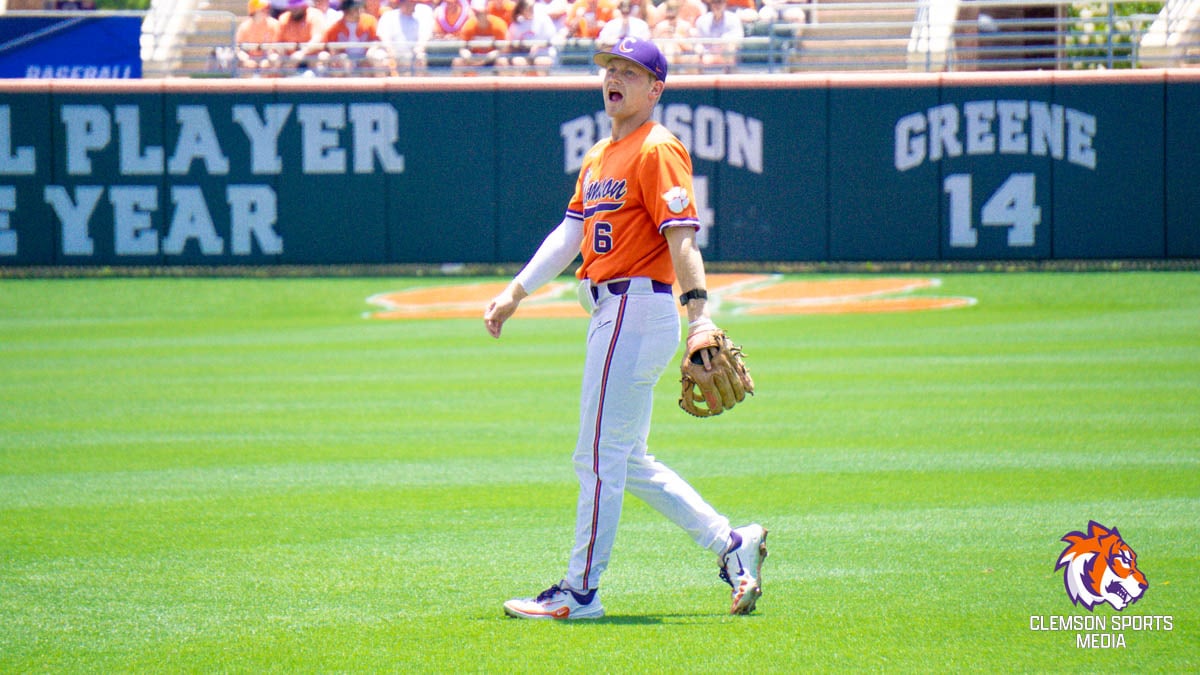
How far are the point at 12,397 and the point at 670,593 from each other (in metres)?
7.51

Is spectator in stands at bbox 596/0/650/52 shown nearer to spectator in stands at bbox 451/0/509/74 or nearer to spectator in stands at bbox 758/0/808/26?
spectator in stands at bbox 451/0/509/74

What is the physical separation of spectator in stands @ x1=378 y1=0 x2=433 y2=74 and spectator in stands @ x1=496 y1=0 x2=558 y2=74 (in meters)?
1.24

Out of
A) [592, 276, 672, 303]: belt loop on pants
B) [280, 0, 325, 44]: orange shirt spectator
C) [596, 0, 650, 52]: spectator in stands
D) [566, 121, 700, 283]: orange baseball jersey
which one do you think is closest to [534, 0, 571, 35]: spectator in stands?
[596, 0, 650, 52]: spectator in stands

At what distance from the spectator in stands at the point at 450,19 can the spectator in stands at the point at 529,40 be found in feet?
2.49

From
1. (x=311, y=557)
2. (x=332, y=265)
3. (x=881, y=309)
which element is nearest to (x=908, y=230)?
(x=881, y=309)

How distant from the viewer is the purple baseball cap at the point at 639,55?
4785mm

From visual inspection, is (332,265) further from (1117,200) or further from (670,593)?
(670,593)

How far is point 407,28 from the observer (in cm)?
2072

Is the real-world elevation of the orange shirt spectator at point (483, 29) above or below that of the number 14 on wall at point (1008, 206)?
above

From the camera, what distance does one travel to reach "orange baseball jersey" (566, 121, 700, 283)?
4.70 meters

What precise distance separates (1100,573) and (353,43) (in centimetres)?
1672

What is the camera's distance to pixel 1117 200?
63.3 ft

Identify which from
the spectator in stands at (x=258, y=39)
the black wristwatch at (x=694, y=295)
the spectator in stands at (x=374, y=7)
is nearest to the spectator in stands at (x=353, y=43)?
the spectator in stands at (x=374, y=7)

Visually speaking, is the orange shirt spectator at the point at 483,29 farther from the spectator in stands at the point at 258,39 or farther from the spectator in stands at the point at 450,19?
the spectator in stands at the point at 258,39
